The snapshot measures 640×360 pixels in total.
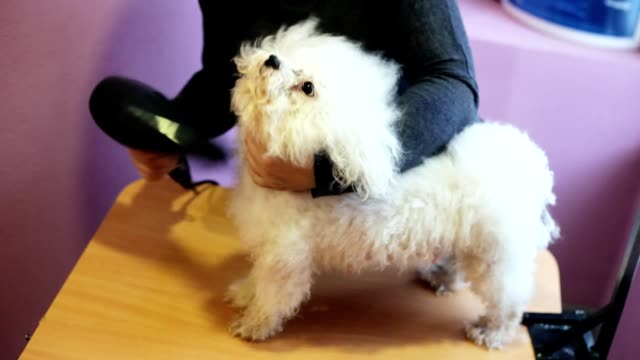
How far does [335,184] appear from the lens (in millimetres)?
690

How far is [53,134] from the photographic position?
96 centimetres

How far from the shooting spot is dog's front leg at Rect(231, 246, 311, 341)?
29.4 inches

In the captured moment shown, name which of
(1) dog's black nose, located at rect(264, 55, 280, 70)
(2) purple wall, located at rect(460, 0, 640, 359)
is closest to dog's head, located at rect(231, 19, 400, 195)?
(1) dog's black nose, located at rect(264, 55, 280, 70)

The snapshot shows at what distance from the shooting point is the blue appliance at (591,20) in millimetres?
1128

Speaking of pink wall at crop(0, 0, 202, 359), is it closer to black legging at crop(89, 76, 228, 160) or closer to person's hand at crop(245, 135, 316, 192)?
black legging at crop(89, 76, 228, 160)

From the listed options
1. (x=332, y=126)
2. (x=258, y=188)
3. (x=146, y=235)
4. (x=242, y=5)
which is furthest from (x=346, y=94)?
(x=146, y=235)

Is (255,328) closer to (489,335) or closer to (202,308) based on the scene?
(202,308)

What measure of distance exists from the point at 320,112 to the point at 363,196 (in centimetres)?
10

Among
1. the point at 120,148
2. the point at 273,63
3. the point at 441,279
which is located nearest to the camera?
the point at 273,63

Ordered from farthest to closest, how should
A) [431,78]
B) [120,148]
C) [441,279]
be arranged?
[120,148], [441,279], [431,78]

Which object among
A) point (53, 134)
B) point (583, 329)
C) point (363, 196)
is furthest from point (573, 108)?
point (53, 134)

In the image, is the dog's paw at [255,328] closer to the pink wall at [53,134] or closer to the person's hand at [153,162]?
the person's hand at [153,162]

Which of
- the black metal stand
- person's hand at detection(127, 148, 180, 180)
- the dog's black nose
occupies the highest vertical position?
the dog's black nose

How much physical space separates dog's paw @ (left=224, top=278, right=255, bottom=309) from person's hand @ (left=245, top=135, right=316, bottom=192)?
6.1 inches
